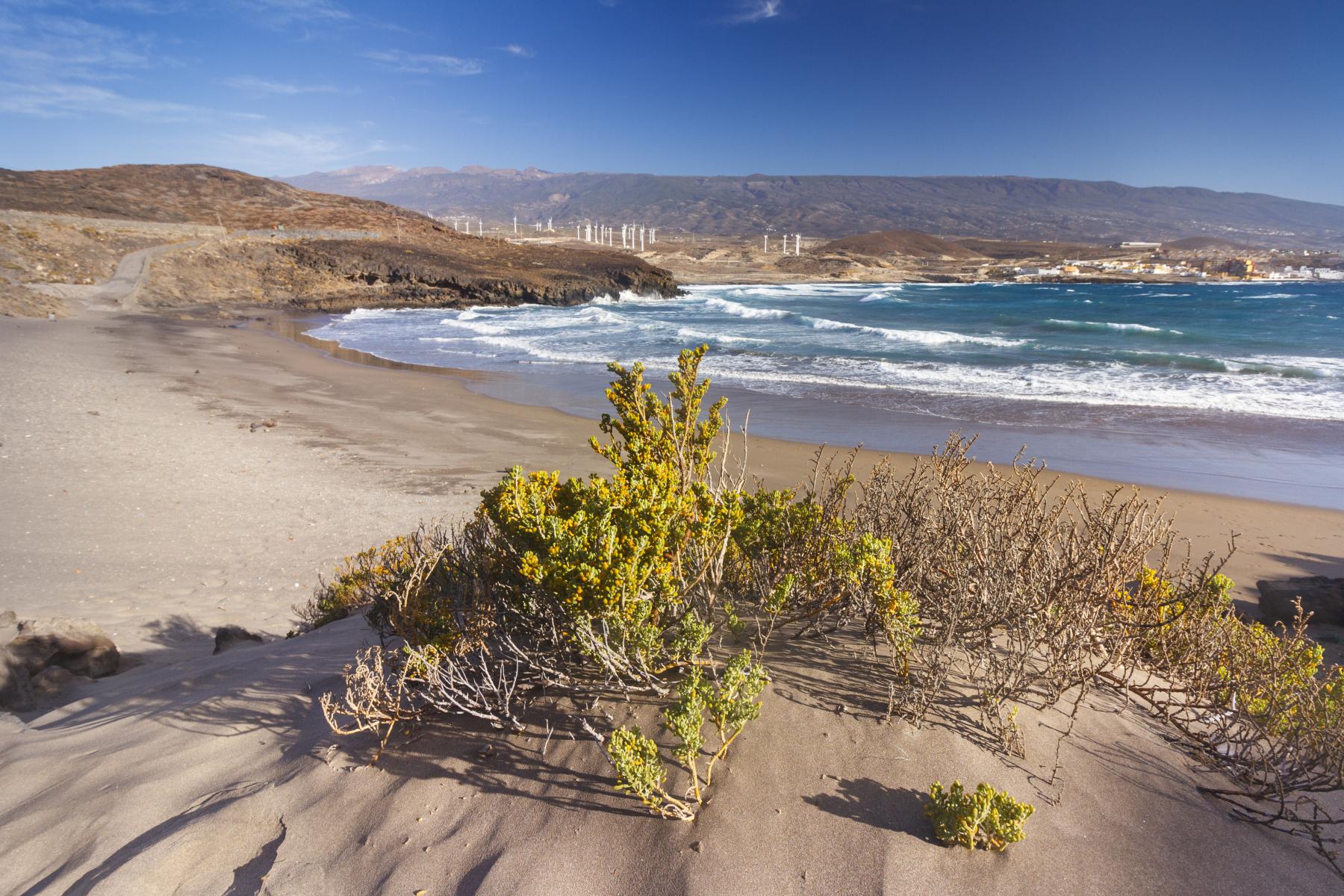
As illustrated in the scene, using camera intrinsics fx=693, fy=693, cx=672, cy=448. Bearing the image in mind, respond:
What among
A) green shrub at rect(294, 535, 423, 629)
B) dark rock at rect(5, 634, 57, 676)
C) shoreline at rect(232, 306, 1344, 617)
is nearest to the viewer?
dark rock at rect(5, 634, 57, 676)

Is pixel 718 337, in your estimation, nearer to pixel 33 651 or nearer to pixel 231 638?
pixel 231 638

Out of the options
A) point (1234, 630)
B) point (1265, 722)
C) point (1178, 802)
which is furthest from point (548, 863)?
point (1234, 630)

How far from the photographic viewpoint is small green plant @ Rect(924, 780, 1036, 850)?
7.13 ft

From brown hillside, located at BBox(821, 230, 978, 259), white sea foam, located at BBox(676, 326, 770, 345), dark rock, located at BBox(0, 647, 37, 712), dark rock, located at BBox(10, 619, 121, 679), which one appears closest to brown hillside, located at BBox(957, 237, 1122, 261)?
brown hillside, located at BBox(821, 230, 978, 259)

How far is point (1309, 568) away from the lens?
22.0 ft

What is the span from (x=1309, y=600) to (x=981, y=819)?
5.38 meters

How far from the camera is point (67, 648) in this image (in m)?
4.25

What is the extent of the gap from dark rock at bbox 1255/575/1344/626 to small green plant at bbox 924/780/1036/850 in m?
4.81

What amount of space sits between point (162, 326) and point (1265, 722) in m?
28.3

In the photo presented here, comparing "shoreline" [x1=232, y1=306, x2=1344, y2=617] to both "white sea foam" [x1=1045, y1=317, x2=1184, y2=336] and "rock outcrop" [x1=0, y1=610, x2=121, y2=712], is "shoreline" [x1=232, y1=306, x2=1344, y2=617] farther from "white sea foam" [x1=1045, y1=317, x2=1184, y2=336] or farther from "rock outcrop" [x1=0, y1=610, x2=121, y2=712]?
"white sea foam" [x1=1045, y1=317, x2=1184, y2=336]

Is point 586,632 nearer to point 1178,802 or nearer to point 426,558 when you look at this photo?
point 426,558

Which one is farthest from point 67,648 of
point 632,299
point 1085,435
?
point 632,299

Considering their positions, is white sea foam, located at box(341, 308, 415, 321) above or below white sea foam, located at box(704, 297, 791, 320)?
below

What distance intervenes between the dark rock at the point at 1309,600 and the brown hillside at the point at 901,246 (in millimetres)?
87231
